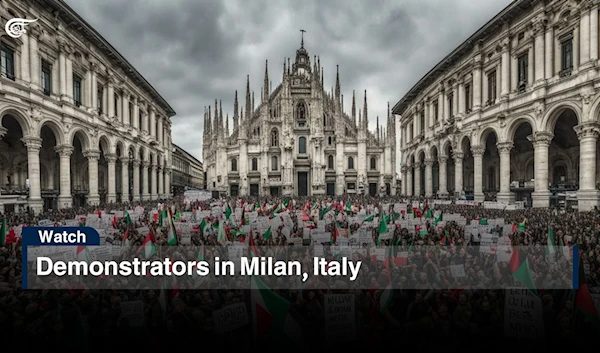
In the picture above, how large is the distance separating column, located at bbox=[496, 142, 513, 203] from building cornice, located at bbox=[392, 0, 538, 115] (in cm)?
→ 1036

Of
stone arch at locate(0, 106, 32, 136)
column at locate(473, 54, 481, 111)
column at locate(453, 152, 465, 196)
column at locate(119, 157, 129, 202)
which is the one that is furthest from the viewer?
column at locate(119, 157, 129, 202)

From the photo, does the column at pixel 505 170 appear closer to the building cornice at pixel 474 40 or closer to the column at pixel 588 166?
the column at pixel 588 166

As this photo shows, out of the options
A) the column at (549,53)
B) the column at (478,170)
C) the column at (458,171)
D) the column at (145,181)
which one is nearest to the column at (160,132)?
the column at (145,181)

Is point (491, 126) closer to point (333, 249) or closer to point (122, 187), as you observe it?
point (333, 249)

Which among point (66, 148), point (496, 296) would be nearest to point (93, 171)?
point (66, 148)

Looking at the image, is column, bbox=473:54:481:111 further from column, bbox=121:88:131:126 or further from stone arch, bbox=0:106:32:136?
column, bbox=121:88:131:126

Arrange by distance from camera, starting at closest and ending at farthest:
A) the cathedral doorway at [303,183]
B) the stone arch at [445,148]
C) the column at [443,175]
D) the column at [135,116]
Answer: the stone arch at [445,148] < the column at [443,175] < the column at [135,116] < the cathedral doorway at [303,183]

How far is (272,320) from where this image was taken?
17.1ft

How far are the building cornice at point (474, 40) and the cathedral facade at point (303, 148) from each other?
1287 cm

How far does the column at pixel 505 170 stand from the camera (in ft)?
94.2

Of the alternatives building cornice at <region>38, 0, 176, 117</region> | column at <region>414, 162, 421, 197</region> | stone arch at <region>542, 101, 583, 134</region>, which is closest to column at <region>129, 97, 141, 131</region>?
building cornice at <region>38, 0, 176, 117</region>

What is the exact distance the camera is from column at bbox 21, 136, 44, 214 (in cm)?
2353

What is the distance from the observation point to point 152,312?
5766 mm
